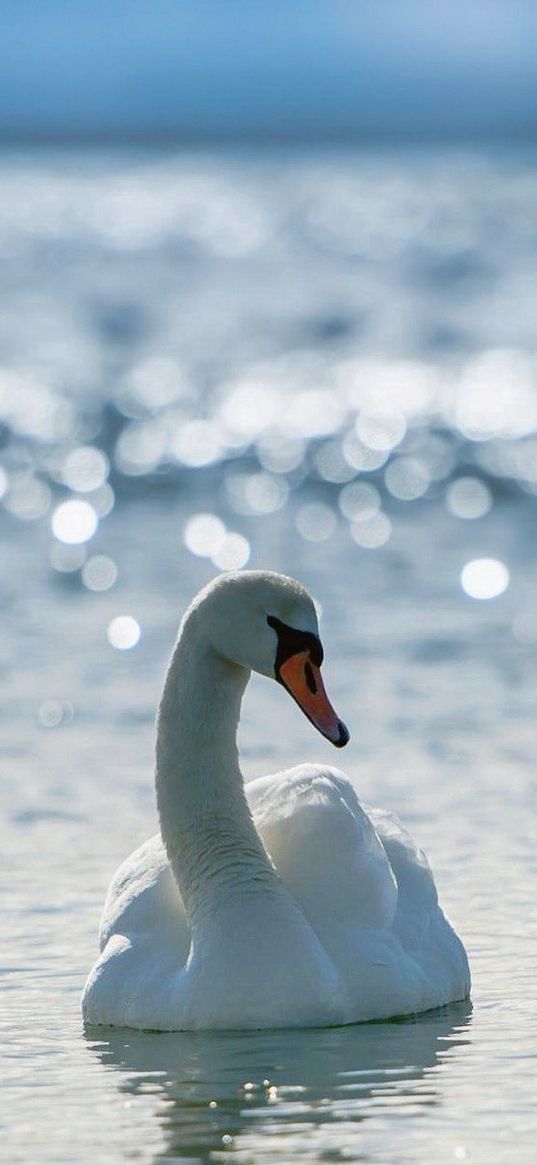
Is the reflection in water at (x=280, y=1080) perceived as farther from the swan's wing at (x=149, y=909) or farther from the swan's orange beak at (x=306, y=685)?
the swan's orange beak at (x=306, y=685)

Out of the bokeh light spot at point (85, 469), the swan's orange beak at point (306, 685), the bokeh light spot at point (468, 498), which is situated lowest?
the swan's orange beak at point (306, 685)

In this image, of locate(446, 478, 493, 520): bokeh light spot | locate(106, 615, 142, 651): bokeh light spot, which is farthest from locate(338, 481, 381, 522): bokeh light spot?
locate(106, 615, 142, 651): bokeh light spot

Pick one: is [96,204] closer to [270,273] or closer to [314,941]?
[270,273]

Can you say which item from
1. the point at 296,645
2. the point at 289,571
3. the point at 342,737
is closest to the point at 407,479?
the point at 289,571

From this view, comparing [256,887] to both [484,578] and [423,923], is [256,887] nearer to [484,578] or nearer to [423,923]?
[423,923]

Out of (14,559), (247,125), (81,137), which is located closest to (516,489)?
(14,559)

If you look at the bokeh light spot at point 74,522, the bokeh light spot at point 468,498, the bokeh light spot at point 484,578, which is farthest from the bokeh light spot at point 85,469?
the bokeh light spot at point 484,578

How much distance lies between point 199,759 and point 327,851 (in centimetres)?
49

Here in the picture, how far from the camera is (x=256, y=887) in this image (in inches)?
323

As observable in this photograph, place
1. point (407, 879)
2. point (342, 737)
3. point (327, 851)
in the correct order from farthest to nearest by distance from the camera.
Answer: point (407, 879) → point (327, 851) → point (342, 737)

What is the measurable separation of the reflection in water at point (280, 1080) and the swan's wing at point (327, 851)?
386mm

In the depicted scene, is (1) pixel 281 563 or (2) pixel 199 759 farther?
(1) pixel 281 563

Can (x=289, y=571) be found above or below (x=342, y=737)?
above

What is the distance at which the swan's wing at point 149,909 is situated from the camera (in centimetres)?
840
